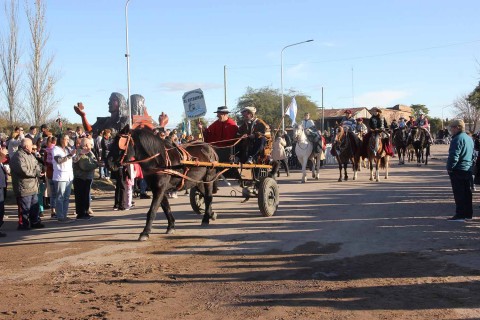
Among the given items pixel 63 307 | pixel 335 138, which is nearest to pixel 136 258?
pixel 63 307

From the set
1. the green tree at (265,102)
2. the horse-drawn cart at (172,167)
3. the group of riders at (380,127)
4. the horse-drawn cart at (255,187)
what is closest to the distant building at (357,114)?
the green tree at (265,102)

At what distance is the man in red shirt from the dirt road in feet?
5.60

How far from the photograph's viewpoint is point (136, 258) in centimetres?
841

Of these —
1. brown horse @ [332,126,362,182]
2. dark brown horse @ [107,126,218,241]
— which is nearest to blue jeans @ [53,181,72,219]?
dark brown horse @ [107,126,218,241]

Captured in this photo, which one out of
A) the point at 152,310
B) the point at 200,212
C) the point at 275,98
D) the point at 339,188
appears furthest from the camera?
the point at 275,98

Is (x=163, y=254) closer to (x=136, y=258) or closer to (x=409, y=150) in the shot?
(x=136, y=258)

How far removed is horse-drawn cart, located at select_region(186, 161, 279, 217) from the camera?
11.8 meters

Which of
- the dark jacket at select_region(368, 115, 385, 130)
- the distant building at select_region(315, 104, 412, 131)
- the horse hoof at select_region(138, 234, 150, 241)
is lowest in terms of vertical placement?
the horse hoof at select_region(138, 234, 150, 241)

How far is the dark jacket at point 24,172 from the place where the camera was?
11.4 metres

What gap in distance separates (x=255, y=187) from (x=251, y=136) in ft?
4.59

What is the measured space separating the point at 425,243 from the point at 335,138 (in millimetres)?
12370

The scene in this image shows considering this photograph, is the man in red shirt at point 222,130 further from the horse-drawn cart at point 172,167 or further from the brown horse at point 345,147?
the brown horse at point 345,147

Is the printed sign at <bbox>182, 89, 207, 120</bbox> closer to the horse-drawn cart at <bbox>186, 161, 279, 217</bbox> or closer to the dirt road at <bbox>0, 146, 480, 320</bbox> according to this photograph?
the horse-drawn cart at <bbox>186, 161, 279, 217</bbox>

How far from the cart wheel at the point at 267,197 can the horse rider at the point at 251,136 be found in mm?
682
